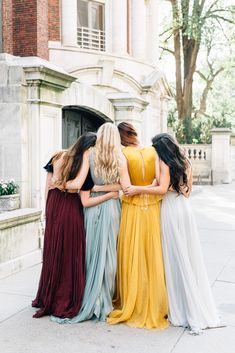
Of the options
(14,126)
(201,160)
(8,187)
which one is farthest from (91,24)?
(8,187)

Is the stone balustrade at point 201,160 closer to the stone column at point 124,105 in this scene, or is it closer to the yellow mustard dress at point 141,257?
the stone column at point 124,105

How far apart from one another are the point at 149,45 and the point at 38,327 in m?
20.9

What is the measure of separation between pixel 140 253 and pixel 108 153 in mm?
1015

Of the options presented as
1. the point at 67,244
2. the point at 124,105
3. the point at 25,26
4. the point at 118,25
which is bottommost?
the point at 67,244

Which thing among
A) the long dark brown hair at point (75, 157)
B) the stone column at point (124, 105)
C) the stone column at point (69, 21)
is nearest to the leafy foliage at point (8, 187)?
the long dark brown hair at point (75, 157)

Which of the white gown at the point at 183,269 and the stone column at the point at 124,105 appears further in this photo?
the stone column at the point at 124,105

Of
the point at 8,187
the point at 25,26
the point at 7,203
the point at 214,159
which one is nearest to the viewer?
the point at 7,203

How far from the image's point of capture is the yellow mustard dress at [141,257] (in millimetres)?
4887

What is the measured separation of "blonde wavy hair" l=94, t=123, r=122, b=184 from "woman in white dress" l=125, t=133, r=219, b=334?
24 centimetres

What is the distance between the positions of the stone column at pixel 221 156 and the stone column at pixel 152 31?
477cm

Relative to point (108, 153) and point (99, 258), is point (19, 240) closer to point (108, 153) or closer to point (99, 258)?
point (99, 258)

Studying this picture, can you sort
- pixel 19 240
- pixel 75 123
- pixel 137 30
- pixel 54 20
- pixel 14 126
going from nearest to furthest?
pixel 19 240 → pixel 14 126 → pixel 75 123 → pixel 54 20 → pixel 137 30

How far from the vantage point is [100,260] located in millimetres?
5059

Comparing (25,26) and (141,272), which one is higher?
(25,26)
